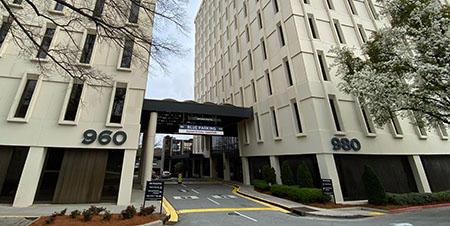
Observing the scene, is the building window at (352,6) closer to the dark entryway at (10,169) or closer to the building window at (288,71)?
the building window at (288,71)

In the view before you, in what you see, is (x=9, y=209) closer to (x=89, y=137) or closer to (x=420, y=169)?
(x=89, y=137)

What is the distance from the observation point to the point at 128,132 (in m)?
12.9

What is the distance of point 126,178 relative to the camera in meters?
12.2

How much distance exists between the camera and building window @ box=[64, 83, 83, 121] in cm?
1244

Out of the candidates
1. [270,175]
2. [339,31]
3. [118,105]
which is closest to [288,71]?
[339,31]

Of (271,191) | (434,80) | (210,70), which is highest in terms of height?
(210,70)

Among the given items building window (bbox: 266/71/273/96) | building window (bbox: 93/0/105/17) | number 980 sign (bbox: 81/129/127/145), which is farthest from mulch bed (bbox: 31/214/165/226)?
building window (bbox: 266/71/273/96)

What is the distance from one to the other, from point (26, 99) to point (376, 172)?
2414 cm

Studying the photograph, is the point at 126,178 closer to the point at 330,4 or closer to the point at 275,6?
the point at 275,6

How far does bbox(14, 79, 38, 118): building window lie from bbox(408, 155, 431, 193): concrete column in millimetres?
27617

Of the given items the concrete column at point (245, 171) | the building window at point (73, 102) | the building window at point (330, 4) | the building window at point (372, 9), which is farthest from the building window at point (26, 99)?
the building window at point (372, 9)

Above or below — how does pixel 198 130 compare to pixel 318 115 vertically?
above

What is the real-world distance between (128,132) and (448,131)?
2800cm

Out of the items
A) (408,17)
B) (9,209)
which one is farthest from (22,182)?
(408,17)
